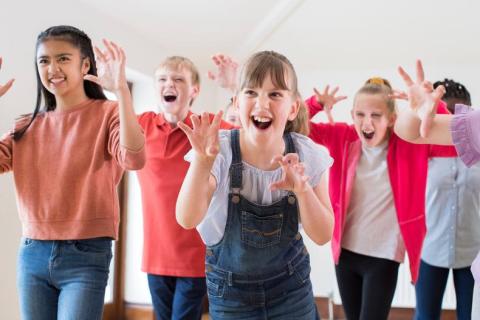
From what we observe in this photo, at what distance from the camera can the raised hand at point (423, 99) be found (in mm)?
1701

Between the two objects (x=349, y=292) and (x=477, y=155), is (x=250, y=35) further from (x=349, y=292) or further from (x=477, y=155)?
(x=477, y=155)

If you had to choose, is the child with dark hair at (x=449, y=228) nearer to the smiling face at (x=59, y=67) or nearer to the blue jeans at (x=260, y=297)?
the blue jeans at (x=260, y=297)

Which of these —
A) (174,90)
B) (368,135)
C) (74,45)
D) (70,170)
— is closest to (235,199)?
(70,170)

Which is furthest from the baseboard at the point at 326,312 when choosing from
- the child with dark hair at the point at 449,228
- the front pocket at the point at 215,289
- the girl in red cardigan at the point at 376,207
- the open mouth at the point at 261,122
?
the open mouth at the point at 261,122

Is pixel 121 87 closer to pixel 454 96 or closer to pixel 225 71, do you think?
pixel 225 71

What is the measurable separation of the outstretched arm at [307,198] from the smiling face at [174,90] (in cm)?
95

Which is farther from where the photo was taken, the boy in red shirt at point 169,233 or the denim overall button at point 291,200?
the boy in red shirt at point 169,233

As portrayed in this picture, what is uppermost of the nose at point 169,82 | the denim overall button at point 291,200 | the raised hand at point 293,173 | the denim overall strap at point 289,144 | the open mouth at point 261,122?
the nose at point 169,82

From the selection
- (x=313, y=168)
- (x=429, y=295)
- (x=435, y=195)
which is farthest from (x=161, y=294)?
(x=435, y=195)

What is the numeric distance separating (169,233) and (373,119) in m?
1.02

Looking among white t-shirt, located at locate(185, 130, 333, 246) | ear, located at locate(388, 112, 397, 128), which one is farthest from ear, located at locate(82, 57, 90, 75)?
ear, located at locate(388, 112, 397, 128)

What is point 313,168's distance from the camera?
1.71 metres

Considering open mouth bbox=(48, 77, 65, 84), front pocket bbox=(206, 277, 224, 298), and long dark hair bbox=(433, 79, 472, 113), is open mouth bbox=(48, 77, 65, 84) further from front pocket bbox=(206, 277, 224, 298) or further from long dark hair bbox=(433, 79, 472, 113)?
long dark hair bbox=(433, 79, 472, 113)

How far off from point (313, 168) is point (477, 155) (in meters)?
0.50
